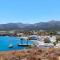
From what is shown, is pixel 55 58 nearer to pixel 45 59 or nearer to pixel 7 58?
pixel 45 59

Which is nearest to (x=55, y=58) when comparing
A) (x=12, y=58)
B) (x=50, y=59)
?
(x=50, y=59)

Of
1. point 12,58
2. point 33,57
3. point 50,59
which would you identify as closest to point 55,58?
point 50,59

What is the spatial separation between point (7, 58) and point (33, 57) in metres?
1.27

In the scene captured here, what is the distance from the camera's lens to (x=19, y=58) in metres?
11.6

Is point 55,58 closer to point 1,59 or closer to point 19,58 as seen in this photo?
point 19,58

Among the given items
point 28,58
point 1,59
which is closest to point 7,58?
point 1,59

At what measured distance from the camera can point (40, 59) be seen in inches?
452

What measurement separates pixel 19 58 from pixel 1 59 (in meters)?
0.98

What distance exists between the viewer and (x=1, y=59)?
36.2ft

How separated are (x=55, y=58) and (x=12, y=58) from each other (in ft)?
6.49

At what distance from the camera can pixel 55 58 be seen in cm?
1141

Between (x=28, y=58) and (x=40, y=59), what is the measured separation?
0.57 metres

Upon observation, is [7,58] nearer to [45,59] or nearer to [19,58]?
[19,58]

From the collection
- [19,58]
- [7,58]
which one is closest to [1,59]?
[7,58]
